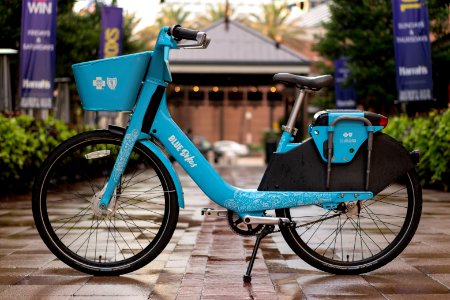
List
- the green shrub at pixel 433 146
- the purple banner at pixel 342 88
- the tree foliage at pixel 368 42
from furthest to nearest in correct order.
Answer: the purple banner at pixel 342 88
the tree foliage at pixel 368 42
the green shrub at pixel 433 146

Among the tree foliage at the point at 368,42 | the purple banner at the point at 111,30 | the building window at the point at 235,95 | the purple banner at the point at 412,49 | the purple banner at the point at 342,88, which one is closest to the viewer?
the purple banner at the point at 412,49

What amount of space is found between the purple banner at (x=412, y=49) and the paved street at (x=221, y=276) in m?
10.0

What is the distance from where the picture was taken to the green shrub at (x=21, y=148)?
1176 cm

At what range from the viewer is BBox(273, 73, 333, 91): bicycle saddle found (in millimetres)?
5086

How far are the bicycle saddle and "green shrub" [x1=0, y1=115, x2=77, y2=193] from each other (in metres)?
6.94

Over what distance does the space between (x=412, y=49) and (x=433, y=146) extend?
3.95m

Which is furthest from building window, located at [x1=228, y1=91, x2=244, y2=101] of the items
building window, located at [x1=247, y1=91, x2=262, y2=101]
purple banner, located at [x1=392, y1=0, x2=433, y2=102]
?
purple banner, located at [x1=392, y1=0, x2=433, y2=102]

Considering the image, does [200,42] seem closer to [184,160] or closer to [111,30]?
[184,160]

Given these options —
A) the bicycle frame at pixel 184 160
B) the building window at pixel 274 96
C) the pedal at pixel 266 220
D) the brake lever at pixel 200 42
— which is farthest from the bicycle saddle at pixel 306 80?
the building window at pixel 274 96

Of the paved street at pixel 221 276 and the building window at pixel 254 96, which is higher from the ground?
the building window at pixel 254 96

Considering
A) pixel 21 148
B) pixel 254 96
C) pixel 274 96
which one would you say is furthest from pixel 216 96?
pixel 21 148

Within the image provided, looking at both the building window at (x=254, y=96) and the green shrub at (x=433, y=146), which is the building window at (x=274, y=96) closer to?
the building window at (x=254, y=96)

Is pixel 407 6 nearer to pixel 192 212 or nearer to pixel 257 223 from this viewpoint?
pixel 192 212

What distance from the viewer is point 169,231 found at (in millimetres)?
5105
